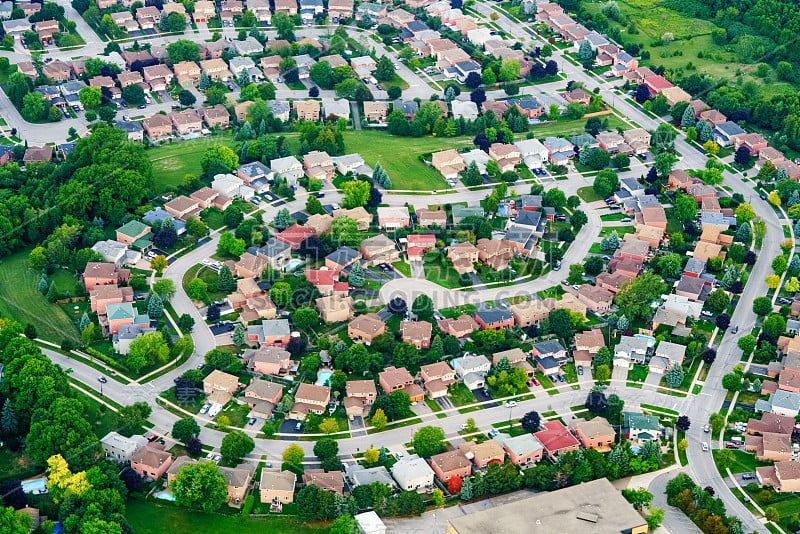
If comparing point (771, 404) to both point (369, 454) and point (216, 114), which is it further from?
point (216, 114)

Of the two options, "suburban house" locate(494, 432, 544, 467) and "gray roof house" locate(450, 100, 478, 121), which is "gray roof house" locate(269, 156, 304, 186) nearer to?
"gray roof house" locate(450, 100, 478, 121)

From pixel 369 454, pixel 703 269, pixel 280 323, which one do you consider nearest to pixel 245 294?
pixel 280 323

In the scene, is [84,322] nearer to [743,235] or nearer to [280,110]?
[280,110]

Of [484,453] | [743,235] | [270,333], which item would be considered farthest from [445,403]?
[743,235]

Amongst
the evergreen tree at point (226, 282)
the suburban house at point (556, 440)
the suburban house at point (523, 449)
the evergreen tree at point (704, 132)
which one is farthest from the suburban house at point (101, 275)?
the evergreen tree at point (704, 132)

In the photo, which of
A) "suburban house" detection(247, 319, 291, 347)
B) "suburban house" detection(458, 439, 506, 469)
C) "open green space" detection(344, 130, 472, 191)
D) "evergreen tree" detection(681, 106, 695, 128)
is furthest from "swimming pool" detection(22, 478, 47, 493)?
"evergreen tree" detection(681, 106, 695, 128)
